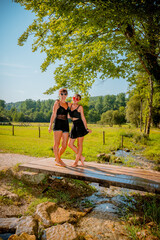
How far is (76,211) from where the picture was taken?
421cm

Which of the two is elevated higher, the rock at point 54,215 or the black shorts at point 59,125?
the black shorts at point 59,125

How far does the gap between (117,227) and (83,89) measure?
7.27 metres

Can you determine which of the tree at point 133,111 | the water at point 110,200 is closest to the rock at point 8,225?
the water at point 110,200

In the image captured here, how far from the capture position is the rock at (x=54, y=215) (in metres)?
3.62

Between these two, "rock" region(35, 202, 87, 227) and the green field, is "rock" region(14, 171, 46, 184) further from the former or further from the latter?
the green field

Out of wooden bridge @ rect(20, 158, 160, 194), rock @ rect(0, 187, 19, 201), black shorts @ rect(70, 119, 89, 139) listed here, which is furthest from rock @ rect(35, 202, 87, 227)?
black shorts @ rect(70, 119, 89, 139)

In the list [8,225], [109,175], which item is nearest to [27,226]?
[8,225]

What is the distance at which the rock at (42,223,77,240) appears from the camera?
2.99 m

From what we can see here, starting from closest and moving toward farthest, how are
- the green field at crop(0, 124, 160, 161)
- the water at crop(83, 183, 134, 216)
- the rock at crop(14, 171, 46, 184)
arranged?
the water at crop(83, 183, 134, 216) → the rock at crop(14, 171, 46, 184) → the green field at crop(0, 124, 160, 161)

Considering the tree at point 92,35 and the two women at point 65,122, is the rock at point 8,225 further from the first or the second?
the tree at point 92,35

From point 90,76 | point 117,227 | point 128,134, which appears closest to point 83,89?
point 90,76

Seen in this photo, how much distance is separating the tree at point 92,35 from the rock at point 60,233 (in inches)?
215

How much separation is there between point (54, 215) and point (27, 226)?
90 cm

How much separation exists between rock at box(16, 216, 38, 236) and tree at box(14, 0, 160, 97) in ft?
17.5
